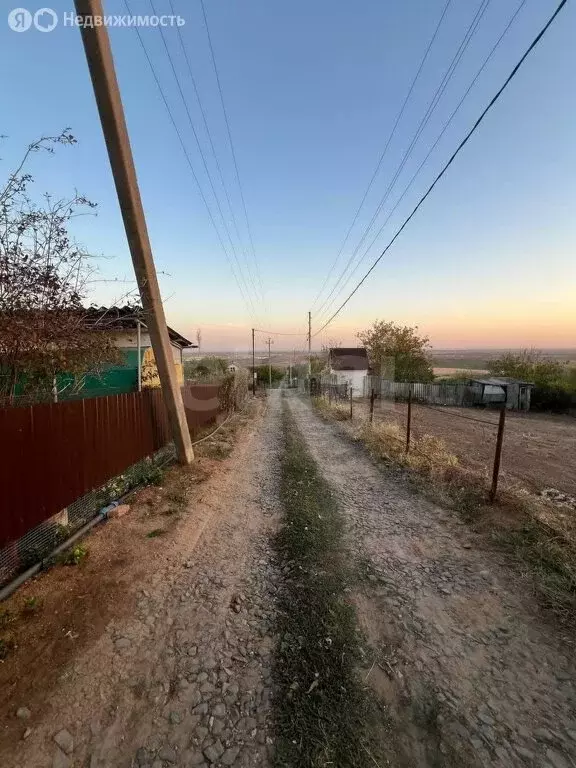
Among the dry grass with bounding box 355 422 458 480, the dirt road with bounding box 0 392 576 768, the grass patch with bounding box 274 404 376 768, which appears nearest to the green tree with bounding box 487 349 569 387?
the dry grass with bounding box 355 422 458 480

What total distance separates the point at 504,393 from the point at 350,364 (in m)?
16.8

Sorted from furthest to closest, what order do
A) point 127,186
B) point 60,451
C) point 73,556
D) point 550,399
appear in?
point 550,399 → point 127,186 → point 60,451 → point 73,556

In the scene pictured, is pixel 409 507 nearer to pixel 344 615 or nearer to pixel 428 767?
pixel 344 615

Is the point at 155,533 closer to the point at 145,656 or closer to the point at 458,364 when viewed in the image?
the point at 145,656

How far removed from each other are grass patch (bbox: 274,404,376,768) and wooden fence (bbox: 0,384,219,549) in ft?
7.79

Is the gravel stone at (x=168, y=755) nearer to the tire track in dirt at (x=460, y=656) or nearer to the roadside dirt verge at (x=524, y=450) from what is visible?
the tire track in dirt at (x=460, y=656)

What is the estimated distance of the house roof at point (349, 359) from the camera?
3944 cm

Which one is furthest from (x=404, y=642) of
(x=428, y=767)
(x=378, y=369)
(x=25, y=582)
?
(x=378, y=369)

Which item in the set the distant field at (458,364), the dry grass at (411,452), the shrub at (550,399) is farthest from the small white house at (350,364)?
the dry grass at (411,452)

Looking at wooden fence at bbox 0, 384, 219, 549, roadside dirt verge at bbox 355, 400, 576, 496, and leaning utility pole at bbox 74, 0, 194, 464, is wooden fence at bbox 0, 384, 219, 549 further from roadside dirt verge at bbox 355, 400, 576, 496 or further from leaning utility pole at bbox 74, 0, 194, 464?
roadside dirt verge at bbox 355, 400, 576, 496

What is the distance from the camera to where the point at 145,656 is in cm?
247

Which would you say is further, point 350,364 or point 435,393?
point 350,364

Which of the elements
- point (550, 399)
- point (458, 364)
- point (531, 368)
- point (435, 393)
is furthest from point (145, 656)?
point (458, 364)

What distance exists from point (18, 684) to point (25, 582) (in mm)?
1167
